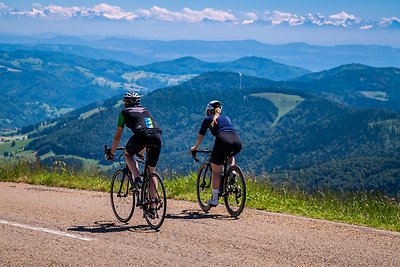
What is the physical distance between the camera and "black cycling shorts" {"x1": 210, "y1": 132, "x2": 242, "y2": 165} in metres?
9.39

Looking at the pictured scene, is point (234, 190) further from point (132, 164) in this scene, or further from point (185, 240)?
point (185, 240)

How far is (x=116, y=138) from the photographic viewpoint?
856cm

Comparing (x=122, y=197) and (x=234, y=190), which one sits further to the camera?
(x=234, y=190)

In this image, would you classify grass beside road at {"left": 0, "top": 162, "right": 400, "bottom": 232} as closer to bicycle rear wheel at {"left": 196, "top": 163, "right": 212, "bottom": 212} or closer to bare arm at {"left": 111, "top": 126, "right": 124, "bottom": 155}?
bicycle rear wheel at {"left": 196, "top": 163, "right": 212, "bottom": 212}

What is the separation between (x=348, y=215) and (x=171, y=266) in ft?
14.6

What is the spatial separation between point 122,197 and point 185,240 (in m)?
2.00

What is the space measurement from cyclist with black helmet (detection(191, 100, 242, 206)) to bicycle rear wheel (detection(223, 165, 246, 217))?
0.19 m

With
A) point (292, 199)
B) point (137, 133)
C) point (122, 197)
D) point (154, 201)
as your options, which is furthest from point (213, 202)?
point (137, 133)

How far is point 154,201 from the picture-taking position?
27.2ft

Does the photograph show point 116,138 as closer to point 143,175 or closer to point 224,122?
point 143,175

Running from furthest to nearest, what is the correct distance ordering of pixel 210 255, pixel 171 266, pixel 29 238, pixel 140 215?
pixel 140 215 → pixel 29 238 → pixel 210 255 → pixel 171 266

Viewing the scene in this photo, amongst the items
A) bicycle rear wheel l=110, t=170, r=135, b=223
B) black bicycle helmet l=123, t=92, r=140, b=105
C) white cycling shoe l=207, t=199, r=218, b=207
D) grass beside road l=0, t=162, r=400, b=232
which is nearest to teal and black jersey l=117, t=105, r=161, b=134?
black bicycle helmet l=123, t=92, r=140, b=105

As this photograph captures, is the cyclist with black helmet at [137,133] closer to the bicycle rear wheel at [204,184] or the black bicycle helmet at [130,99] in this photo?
the black bicycle helmet at [130,99]

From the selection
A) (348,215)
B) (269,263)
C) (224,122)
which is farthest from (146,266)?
(348,215)
